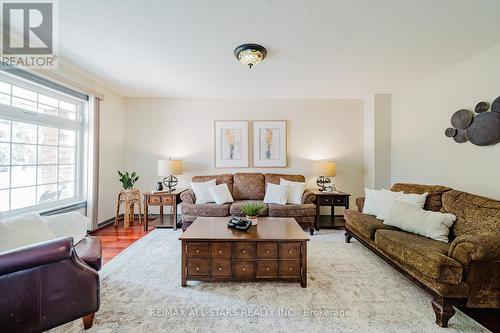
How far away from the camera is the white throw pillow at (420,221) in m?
2.02

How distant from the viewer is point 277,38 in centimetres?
218

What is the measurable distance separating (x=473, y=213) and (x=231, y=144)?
3585 millimetres

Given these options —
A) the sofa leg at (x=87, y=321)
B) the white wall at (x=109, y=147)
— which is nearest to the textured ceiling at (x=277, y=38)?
the white wall at (x=109, y=147)

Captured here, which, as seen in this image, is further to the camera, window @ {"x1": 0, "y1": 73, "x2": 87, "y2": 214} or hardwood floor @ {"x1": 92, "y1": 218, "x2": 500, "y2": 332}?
window @ {"x1": 0, "y1": 73, "x2": 87, "y2": 214}

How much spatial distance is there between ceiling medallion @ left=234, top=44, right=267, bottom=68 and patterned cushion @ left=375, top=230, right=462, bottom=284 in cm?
245

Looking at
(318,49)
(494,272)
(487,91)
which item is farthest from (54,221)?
(487,91)

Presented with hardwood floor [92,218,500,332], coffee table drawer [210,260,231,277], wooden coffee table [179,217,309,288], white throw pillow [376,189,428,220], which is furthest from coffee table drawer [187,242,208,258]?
white throw pillow [376,189,428,220]

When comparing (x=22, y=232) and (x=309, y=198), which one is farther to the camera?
(x=309, y=198)

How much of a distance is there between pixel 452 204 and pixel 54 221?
13.0ft

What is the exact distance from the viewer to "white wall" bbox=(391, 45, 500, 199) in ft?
7.80

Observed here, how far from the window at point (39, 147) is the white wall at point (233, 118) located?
1026mm

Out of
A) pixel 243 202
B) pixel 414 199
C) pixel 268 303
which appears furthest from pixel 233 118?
pixel 268 303

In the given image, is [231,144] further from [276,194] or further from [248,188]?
[276,194]

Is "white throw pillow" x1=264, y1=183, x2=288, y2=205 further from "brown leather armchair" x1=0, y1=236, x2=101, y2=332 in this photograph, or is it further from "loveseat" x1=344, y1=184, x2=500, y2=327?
"brown leather armchair" x1=0, y1=236, x2=101, y2=332
